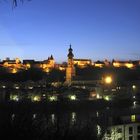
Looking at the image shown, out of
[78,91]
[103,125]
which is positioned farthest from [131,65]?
[103,125]

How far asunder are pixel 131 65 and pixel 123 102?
33.0 metres

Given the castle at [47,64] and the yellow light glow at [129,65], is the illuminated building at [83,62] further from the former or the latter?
the yellow light glow at [129,65]

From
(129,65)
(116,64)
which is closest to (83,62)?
(116,64)

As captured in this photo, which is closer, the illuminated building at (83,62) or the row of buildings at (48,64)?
the row of buildings at (48,64)

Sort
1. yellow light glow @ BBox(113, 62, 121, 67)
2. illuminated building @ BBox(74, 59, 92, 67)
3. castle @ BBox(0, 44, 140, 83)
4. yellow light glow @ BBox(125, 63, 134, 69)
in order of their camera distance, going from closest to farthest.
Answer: castle @ BBox(0, 44, 140, 83)
yellow light glow @ BBox(125, 63, 134, 69)
illuminated building @ BBox(74, 59, 92, 67)
yellow light glow @ BBox(113, 62, 121, 67)

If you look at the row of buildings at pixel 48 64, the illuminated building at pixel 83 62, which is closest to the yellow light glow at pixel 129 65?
the row of buildings at pixel 48 64

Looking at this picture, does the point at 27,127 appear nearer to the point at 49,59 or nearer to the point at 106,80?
the point at 106,80

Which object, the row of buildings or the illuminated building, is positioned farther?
the illuminated building

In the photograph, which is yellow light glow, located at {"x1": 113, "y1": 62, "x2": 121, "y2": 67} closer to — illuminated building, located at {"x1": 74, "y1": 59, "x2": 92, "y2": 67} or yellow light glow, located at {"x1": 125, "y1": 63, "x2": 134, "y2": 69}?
yellow light glow, located at {"x1": 125, "y1": 63, "x2": 134, "y2": 69}

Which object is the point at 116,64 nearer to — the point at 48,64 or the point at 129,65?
the point at 129,65

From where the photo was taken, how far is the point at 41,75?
129 feet

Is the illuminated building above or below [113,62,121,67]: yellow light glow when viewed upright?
above

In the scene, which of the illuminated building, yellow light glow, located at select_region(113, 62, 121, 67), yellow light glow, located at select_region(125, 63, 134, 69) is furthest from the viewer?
yellow light glow, located at select_region(113, 62, 121, 67)

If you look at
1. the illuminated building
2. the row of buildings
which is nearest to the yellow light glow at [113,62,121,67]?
the row of buildings
